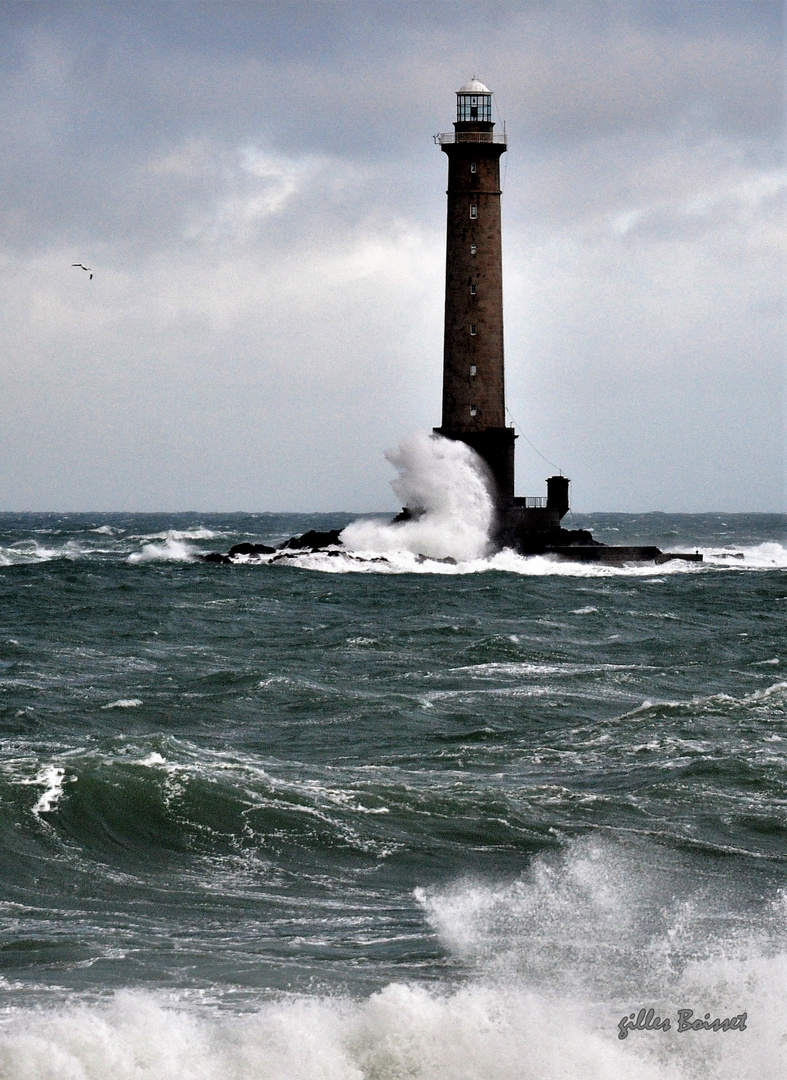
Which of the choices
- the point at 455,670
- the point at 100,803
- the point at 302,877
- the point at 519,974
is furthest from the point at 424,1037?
the point at 455,670

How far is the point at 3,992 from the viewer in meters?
11.2

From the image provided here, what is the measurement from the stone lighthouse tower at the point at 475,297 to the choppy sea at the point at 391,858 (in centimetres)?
Answer: 2293

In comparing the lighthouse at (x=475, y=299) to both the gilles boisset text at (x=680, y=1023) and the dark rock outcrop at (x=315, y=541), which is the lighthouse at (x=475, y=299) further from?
the gilles boisset text at (x=680, y=1023)

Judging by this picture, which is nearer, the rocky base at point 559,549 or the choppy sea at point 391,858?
the choppy sea at point 391,858

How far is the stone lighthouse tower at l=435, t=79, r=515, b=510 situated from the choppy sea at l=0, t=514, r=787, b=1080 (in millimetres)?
22934

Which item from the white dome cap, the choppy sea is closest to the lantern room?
the white dome cap

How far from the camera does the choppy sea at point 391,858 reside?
34.3 feet

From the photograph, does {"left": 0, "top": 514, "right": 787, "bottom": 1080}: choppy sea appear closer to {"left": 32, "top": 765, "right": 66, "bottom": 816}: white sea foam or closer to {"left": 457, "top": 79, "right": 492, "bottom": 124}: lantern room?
{"left": 32, "top": 765, "right": 66, "bottom": 816}: white sea foam

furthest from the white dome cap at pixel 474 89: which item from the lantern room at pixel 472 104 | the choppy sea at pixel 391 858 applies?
the choppy sea at pixel 391 858

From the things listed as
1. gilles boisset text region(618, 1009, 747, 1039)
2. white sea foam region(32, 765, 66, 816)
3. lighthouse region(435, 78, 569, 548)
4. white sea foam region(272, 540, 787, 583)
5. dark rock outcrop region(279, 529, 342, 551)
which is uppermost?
lighthouse region(435, 78, 569, 548)

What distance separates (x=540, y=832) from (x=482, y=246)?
39883mm

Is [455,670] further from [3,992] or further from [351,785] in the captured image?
[3,992]

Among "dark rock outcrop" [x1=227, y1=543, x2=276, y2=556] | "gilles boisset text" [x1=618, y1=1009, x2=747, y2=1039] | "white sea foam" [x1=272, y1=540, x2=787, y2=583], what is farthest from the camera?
"dark rock outcrop" [x1=227, y1=543, x2=276, y2=556]

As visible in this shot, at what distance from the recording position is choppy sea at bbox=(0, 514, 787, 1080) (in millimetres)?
10469
